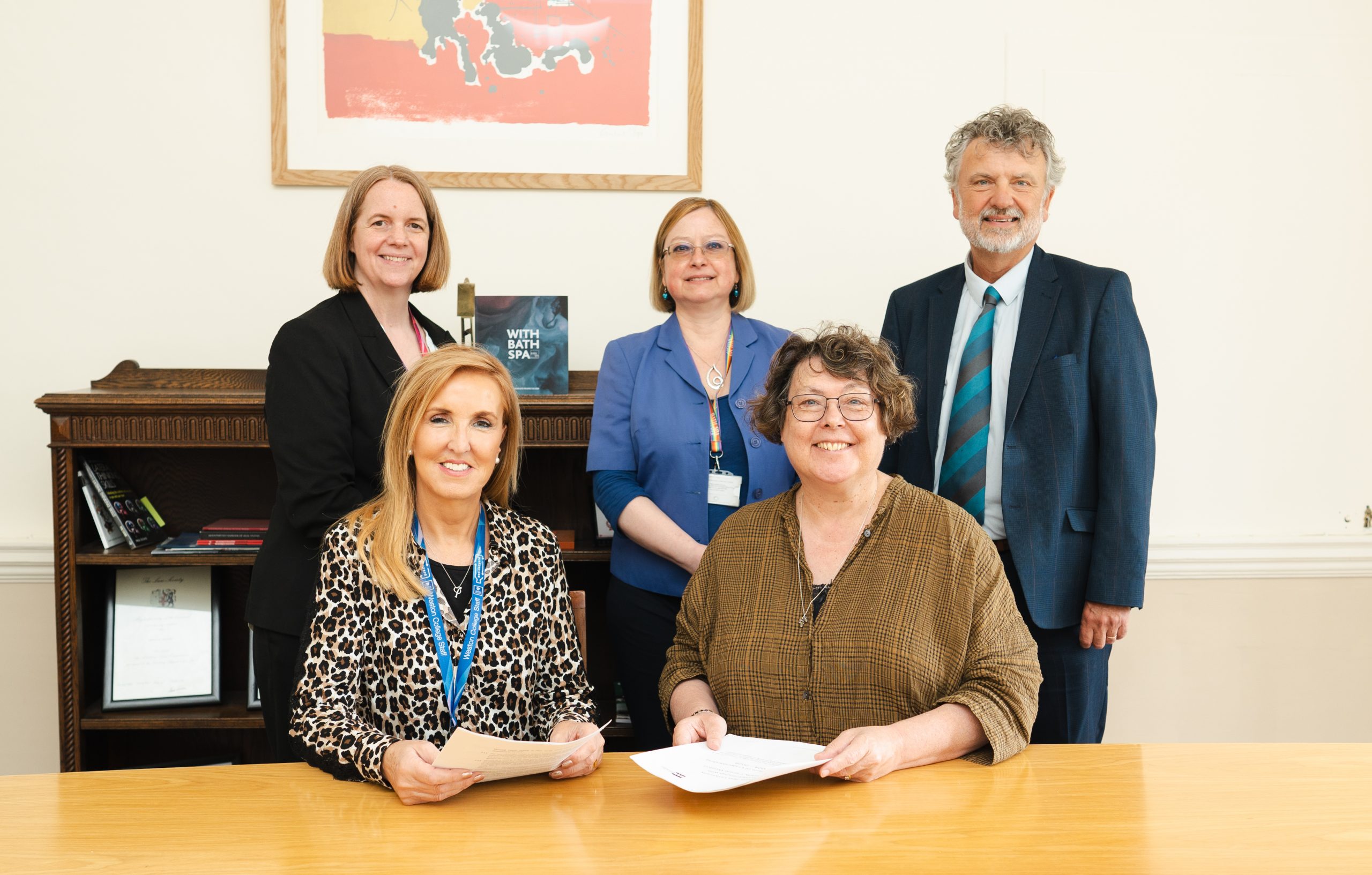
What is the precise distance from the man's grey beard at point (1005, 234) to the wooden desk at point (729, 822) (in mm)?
1169

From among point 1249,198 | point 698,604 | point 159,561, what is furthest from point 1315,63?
point 159,561

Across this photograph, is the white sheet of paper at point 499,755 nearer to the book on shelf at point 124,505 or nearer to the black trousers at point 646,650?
the black trousers at point 646,650

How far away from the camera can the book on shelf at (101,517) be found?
2.85 meters

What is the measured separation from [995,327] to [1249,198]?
166 cm

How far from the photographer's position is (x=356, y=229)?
225 centimetres

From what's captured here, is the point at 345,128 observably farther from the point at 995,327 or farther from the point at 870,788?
the point at 870,788

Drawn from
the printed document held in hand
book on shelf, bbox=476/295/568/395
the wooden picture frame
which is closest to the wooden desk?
the printed document held in hand

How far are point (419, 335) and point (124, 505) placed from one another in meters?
1.27

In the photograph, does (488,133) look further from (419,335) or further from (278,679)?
(278,679)

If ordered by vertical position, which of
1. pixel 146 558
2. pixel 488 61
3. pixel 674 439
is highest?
pixel 488 61

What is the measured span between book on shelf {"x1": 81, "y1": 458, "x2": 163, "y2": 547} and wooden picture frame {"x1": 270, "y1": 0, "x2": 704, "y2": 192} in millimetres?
1008

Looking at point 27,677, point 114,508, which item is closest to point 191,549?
point 114,508

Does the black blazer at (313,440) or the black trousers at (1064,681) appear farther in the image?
the black trousers at (1064,681)

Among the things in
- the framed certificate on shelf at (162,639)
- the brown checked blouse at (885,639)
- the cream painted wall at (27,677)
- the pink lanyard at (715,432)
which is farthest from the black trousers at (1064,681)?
the cream painted wall at (27,677)
